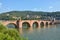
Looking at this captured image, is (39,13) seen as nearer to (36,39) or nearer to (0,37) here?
(36,39)

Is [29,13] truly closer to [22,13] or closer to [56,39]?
[22,13]

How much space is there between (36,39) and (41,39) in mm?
921

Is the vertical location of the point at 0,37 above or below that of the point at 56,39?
above

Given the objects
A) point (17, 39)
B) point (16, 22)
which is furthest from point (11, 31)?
point (16, 22)

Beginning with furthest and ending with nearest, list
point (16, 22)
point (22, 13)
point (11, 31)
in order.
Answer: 1. point (22, 13)
2. point (16, 22)
3. point (11, 31)

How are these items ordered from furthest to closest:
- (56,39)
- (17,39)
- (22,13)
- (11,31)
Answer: (22,13)
(56,39)
(11,31)
(17,39)

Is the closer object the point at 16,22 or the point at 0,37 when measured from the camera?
the point at 0,37

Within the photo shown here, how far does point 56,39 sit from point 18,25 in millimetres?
30642

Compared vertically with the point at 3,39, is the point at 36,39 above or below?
below

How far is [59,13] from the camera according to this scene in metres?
160

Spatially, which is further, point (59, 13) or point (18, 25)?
point (59, 13)

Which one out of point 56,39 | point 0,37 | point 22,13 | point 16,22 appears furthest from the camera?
point 22,13

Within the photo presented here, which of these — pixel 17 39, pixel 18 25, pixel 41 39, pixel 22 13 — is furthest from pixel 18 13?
pixel 17 39

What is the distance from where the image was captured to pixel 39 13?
163 m
